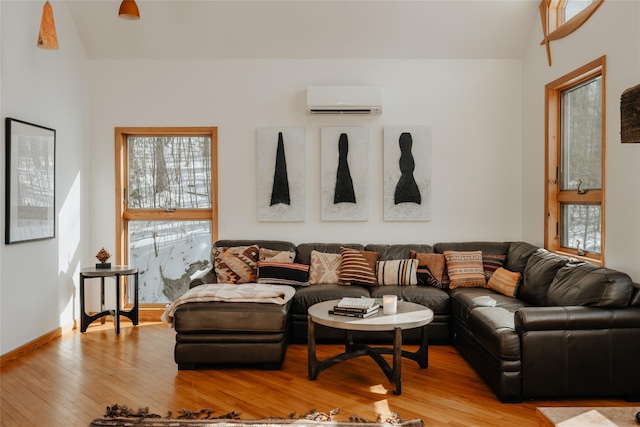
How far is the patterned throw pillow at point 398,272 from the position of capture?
188 inches

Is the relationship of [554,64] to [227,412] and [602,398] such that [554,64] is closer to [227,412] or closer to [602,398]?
[602,398]

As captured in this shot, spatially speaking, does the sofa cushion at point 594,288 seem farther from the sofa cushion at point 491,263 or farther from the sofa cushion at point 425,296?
the sofa cushion at point 491,263

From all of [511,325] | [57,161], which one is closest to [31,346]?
[57,161]

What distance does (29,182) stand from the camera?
4.29 m

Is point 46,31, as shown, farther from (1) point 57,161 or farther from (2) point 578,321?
(2) point 578,321

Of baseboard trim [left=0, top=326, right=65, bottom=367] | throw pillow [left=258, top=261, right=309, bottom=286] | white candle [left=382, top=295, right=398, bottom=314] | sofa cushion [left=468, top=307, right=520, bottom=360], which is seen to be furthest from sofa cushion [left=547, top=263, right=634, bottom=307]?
baseboard trim [left=0, top=326, right=65, bottom=367]

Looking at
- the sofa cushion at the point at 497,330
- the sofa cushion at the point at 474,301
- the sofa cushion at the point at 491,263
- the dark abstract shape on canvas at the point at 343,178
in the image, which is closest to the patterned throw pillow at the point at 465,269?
the sofa cushion at the point at 491,263

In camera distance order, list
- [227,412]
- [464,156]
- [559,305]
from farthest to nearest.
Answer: [464,156] → [559,305] → [227,412]

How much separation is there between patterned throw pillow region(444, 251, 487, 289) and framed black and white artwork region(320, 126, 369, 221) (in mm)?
1008

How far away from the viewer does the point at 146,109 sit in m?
5.41

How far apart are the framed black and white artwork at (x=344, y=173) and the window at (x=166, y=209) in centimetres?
121

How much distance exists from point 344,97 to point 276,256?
66.5 inches

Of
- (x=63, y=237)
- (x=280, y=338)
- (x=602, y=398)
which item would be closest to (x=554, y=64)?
(x=602, y=398)

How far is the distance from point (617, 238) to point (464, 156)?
1.95 m
